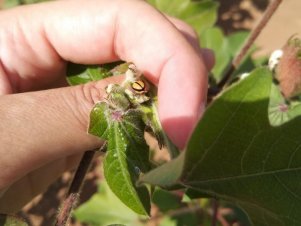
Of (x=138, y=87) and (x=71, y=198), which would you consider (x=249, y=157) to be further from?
(x=71, y=198)

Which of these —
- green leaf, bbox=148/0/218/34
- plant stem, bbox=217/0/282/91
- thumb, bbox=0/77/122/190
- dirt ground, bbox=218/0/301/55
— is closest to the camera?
thumb, bbox=0/77/122/190

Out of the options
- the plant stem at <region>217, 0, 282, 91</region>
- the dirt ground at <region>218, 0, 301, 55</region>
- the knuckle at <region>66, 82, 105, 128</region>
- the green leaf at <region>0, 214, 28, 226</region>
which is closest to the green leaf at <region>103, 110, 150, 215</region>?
the knuckle at <region>66, 82, 105, 128</region>

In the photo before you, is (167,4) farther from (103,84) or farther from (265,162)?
(265,162)

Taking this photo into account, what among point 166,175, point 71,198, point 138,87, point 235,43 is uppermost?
point 166,175

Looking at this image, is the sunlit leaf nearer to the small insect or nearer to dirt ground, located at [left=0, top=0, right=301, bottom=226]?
the small insect

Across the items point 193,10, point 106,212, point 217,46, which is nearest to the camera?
point 193,10

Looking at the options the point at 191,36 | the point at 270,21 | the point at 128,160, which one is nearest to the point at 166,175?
the point at 128,160

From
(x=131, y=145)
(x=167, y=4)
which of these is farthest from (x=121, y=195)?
(x=167, y=4)
